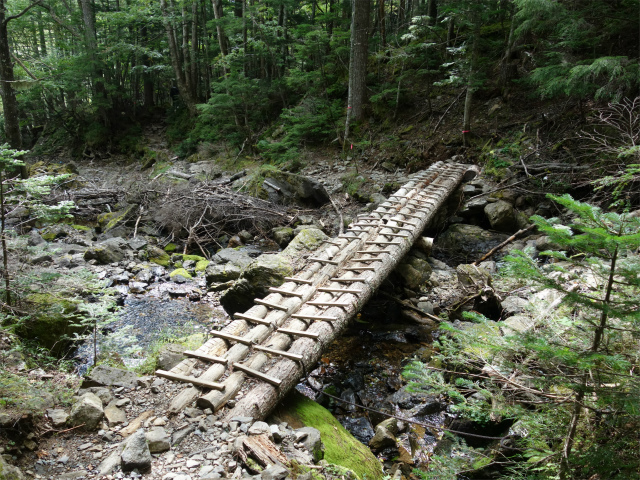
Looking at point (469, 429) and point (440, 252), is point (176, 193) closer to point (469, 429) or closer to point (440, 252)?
point (440, 252)

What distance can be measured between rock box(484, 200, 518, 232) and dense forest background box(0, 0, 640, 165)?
2.80 m

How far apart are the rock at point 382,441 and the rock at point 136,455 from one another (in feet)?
8.54

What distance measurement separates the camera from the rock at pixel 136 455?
2467 millimetres

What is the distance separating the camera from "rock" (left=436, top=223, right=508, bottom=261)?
925 centimetres

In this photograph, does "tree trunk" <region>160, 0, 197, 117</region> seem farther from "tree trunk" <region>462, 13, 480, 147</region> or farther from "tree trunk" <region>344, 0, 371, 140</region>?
"tree trunk" <region>462, 13, 480, 147</region>

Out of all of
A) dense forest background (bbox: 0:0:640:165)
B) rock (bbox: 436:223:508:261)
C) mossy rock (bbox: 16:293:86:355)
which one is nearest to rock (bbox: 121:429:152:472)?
mossy rock (bbox: 16:293:86:355)

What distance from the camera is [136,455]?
250 centimetres

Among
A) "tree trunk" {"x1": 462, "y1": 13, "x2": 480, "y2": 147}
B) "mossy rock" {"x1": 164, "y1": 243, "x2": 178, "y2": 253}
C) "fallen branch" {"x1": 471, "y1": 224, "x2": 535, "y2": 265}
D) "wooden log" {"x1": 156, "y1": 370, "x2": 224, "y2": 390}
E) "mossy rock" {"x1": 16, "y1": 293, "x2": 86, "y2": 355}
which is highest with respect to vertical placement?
"tree trunk" {"x1": 462, "y1": 13, "x2": 480, "y2": 147}

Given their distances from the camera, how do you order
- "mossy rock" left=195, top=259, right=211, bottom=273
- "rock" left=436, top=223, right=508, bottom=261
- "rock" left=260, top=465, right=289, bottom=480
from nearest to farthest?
"rock" left=260, top=465, right=289, bottom=480, "mossy rock" left=195, top=259, right=211, bottom=273, "rock" left=436, top=223, right=508, bottom=261

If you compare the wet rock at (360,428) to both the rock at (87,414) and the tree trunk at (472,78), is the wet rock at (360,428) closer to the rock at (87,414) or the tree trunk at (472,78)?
the rock at (87,414)

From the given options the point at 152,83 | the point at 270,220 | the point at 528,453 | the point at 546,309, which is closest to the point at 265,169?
the point at 270,220

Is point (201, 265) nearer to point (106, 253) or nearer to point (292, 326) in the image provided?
point (106, 253)

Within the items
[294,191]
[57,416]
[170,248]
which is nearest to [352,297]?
[57,416]

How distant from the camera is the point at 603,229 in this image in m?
1.90
